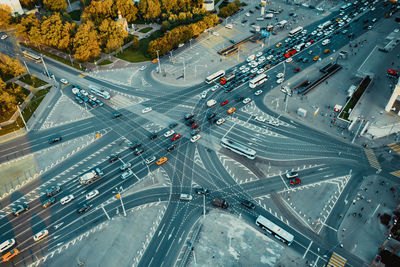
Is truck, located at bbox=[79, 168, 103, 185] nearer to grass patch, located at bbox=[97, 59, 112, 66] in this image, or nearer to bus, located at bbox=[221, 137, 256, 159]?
bus, located at bbox=[221, 137, 256, 159]

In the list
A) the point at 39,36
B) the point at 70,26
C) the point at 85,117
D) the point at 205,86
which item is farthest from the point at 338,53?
the point at 39,36

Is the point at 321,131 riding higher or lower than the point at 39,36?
lower

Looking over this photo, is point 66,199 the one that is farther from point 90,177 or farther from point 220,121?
point 220,121

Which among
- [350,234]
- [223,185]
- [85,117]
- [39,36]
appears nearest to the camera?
[350,234]

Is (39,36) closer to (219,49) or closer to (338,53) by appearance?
(219,49)

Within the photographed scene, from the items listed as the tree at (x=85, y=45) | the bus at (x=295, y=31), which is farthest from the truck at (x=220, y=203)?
the bus at (x=295, y=31)

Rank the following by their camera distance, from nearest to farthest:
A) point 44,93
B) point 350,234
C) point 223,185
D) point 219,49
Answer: point 350,234 < point 223,185 < point 44,93 < point 219,49
